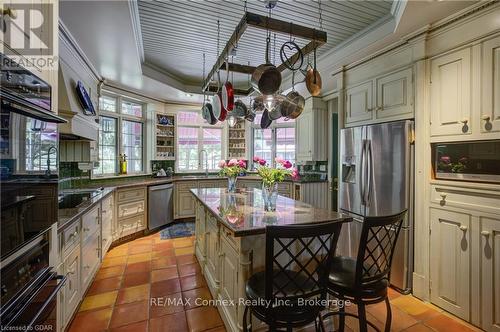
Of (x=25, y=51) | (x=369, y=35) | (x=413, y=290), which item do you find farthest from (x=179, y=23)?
(x=413, y=290)

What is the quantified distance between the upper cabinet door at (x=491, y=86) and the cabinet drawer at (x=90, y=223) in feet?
11.3

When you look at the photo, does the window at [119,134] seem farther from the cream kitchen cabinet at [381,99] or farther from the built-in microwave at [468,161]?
the built-in microwave at [468,161]

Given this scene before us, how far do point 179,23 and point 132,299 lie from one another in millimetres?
2893

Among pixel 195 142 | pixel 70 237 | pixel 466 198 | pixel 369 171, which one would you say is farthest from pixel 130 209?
pixel 466 198

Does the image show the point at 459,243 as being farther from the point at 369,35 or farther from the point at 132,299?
the point at 132,299

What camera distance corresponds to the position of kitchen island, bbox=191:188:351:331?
5.30 ft

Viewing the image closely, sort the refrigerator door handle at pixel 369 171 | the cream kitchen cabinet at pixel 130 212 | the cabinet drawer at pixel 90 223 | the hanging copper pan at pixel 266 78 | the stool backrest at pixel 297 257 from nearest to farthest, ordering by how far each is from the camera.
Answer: the stool backrest at pixel 297 257 < the hanging copper pan at pixel 266 78 < the cabinet drawer at pixel 90 223 < the refrigerator door handle at pixel 369 171 < the cream kitchen cabinet at pixel 130 212

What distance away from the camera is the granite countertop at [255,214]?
158 centimetres

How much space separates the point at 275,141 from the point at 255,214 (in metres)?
3.98

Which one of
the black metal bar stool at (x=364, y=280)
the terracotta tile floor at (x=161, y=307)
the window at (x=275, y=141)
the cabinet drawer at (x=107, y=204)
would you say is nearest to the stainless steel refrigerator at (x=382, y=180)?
the terracotta tile floor at (x=161, y=307)

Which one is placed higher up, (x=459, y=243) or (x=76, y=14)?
(x=76, y=14)

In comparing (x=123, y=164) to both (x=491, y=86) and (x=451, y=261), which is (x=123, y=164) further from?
(x=491, y=86)

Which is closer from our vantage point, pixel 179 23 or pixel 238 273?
pixel 238 273

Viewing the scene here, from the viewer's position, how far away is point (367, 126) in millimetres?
2738
